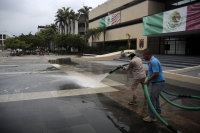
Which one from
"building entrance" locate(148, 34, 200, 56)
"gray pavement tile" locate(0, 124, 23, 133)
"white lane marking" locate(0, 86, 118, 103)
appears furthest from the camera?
"building entrance" locate(148, 34, 200, 56)

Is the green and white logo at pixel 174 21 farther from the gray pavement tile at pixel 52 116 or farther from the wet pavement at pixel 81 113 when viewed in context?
the gray pavement tile at pixel 52 116

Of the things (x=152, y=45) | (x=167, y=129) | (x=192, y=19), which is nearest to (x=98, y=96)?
(x=167, y=129)

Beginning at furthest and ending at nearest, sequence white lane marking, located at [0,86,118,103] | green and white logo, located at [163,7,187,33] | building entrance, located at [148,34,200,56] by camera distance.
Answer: building entrance, located at [148,34,200,56] < green and white logo, located at [163,7,187,33] < white lane marking, located at [0,86,118,103]

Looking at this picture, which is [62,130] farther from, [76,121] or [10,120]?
[10,120]

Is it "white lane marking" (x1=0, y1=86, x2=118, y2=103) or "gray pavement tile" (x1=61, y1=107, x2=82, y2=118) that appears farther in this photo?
"white lane marking" (x1=0, y1=86, x2=118, y2=103)

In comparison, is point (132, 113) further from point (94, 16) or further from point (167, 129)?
point (94, 16)

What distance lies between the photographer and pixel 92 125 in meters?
4.05

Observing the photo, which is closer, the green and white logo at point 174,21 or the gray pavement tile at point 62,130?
the gray pavement tile at point 62,130

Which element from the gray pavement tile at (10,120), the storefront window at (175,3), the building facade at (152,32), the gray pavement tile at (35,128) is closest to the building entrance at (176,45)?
the building facade at (152,32)

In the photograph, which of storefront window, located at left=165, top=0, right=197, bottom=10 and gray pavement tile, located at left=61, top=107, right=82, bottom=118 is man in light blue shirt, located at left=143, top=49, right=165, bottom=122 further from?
storefront window, located at left=165, top=0, right=197, bottom=10

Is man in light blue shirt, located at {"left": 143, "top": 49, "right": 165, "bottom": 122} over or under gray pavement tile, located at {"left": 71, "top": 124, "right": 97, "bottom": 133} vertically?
over

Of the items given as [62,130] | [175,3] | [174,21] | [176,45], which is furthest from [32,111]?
[175,3]

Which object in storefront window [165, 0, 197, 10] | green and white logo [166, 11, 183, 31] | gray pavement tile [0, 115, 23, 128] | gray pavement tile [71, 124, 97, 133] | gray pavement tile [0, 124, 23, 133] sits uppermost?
storefront window [165, 0, 197, 10]

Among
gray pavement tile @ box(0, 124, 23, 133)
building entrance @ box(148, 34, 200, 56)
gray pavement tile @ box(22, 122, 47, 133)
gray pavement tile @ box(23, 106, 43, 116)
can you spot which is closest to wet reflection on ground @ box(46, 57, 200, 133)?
gray pavement tile @ box(22, 122, 47, 133)
